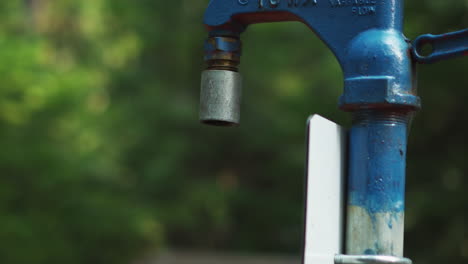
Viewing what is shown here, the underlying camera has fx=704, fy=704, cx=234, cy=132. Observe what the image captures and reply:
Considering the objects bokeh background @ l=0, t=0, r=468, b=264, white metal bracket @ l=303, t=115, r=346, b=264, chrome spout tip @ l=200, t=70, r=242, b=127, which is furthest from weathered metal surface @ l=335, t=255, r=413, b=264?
bokeh background @ l=0, t=0, r=468, b=264

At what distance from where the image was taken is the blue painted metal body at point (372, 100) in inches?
77.2

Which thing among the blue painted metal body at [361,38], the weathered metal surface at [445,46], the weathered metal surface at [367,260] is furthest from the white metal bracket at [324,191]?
the weathered metal surface at [445,46]

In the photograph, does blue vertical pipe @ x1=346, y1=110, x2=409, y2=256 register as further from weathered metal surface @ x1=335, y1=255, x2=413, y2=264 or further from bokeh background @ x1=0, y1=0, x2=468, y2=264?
bokeh background @ x1=0, y1=0, x2=468, y2=264

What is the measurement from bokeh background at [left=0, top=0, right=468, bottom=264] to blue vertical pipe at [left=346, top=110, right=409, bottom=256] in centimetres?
795

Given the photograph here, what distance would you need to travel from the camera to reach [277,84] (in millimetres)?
19531

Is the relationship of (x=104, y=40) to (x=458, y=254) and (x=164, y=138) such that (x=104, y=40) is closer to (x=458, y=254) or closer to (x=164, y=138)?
(x=164, y=138)

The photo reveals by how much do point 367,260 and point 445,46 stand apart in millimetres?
699

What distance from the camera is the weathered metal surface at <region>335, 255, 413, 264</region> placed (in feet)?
6.16

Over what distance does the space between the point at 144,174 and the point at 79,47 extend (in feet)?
14.1

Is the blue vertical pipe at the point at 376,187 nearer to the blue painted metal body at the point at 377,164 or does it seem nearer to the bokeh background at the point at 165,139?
the blue painted metal body at the point at 377,164

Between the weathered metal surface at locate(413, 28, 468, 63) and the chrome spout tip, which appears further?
the chrome spout tip

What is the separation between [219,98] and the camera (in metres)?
2.23

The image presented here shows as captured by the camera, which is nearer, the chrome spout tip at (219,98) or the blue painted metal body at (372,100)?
the blue painted metal body at (372,100)

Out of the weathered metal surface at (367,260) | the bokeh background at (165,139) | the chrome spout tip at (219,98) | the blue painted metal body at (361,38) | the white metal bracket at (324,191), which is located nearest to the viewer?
the white metal bracket at (324,191)
